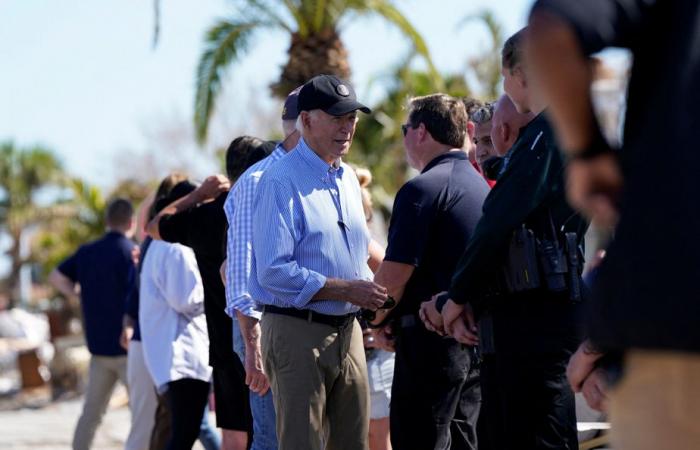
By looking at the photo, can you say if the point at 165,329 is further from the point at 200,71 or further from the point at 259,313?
the point at 200,71

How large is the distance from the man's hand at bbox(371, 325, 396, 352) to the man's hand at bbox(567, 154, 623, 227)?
10.9ft

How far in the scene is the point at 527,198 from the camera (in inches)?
168

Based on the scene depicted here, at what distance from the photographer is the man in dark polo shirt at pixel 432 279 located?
5566mm

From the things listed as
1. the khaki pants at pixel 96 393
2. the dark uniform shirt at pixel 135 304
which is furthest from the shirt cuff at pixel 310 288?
the khaki pants at pixel 96 393

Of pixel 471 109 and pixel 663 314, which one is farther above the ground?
pixel 471 109

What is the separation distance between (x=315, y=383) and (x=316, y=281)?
46 cm

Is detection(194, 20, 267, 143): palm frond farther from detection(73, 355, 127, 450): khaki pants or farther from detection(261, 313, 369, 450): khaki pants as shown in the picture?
detection(261, 313, 369, 450): khaki pants

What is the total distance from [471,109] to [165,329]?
8.29 feet

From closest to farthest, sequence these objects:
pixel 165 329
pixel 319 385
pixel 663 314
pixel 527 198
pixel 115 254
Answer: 1. pixel 663 314
2. pixel 527 198
3. pixel 319 385
4. pixel 165 329
5. pixel 115 254

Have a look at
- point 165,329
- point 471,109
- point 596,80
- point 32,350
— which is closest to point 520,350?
point 596,80

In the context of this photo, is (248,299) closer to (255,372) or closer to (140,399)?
(255,372)

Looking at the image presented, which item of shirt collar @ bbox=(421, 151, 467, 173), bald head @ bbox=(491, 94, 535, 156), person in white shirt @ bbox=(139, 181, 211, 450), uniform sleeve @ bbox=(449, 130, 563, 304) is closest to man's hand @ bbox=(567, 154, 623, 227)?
uniform sleeve @ bbox=(449, 130, 563, 304)

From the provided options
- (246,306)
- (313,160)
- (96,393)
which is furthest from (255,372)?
(96,393)

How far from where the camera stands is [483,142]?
6762 mm
